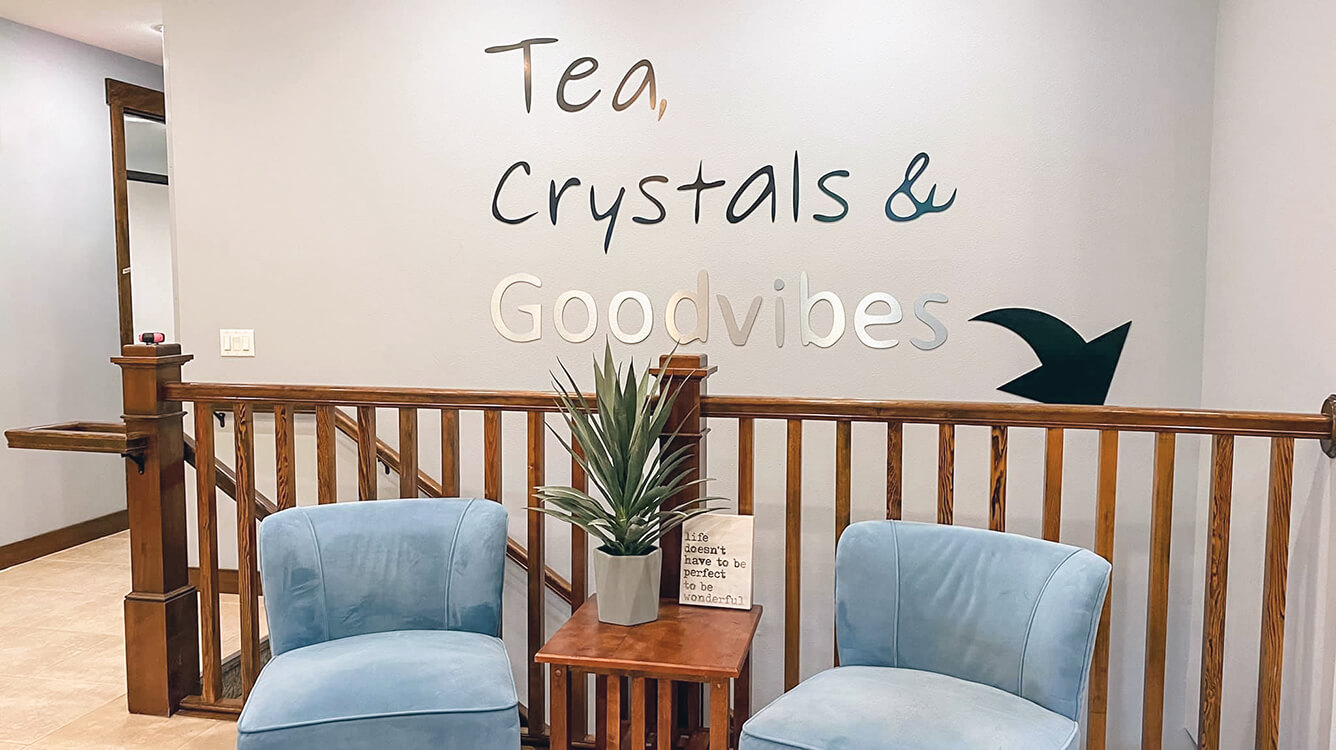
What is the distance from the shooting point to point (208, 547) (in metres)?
2.74

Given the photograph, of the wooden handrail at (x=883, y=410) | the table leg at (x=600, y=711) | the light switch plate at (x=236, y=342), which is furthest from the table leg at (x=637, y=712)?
the light switch plate at (x=236, y=342)

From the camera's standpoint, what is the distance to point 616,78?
11.7 ft

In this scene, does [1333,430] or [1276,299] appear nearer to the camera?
[1333,430]

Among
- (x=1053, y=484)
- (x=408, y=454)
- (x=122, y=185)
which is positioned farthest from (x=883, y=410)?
(x=122, y=185)

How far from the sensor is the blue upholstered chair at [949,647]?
1.85m

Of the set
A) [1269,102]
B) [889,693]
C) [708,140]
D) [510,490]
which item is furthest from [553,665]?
[1269,102]

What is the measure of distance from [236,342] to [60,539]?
189 centimetres

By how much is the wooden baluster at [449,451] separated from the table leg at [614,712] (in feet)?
2.50

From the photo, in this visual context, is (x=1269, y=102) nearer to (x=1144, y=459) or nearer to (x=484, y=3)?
(x=1144, y=459)

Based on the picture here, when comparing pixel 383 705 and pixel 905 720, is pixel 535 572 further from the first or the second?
pixel 905 720

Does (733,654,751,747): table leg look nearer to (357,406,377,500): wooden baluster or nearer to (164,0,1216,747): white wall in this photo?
(357,406,377,500): wooden baluster

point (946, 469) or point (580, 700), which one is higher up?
point (946, 469)

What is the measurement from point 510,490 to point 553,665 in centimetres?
178

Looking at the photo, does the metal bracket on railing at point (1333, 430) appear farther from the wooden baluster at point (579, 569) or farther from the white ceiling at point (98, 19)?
the white ceiling at point (98, 19)
